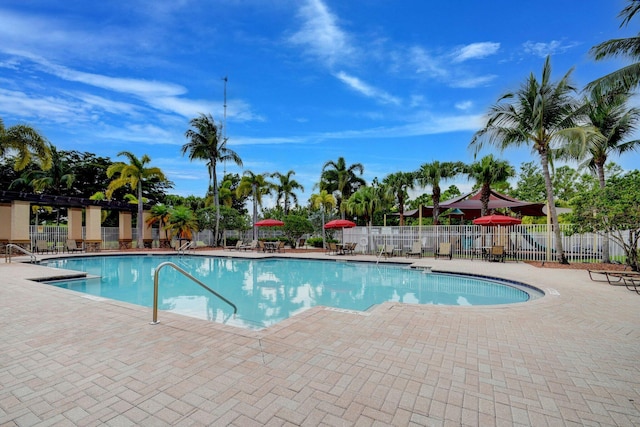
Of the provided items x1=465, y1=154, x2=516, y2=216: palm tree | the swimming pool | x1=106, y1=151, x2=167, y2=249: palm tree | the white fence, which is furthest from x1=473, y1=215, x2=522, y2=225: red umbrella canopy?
x1=106, y1=151, x2=167, y2=249: palm tree

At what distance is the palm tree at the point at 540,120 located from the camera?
1346cm

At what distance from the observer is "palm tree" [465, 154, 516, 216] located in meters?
17.4

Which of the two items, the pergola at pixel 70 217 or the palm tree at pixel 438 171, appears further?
the palm tree at pixel 438 171

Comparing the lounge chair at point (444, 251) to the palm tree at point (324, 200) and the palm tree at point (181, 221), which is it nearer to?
the palm tree at point (324, 200)

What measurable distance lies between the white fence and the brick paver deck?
10877mm

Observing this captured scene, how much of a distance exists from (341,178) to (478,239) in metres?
14.2

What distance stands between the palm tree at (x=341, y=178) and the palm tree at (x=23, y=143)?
774 inches

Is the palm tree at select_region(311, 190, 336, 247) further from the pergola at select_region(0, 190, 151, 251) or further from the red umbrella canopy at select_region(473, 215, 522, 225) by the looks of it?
the red umbrella canopy at select_region(473, 215, 522, 225)

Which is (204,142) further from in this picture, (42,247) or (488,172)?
(488,172)

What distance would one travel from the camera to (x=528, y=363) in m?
3.54

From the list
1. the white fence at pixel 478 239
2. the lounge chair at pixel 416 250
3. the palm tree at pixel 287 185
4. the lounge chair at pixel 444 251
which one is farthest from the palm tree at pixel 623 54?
the palm tree at pixel 287 185

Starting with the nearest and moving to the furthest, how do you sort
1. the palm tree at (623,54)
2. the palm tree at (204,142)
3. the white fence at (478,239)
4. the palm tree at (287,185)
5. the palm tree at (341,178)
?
1. the palm tree at (623,54)
2. the white fence at (478,239)
3. the palm tree at (204,142)
4. the palm tree at (341,178)
5. the palm tree at (287,185)

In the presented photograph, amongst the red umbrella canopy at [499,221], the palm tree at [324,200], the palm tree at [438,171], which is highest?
the palm tree at [438,171]

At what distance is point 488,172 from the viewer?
17.4 meters
